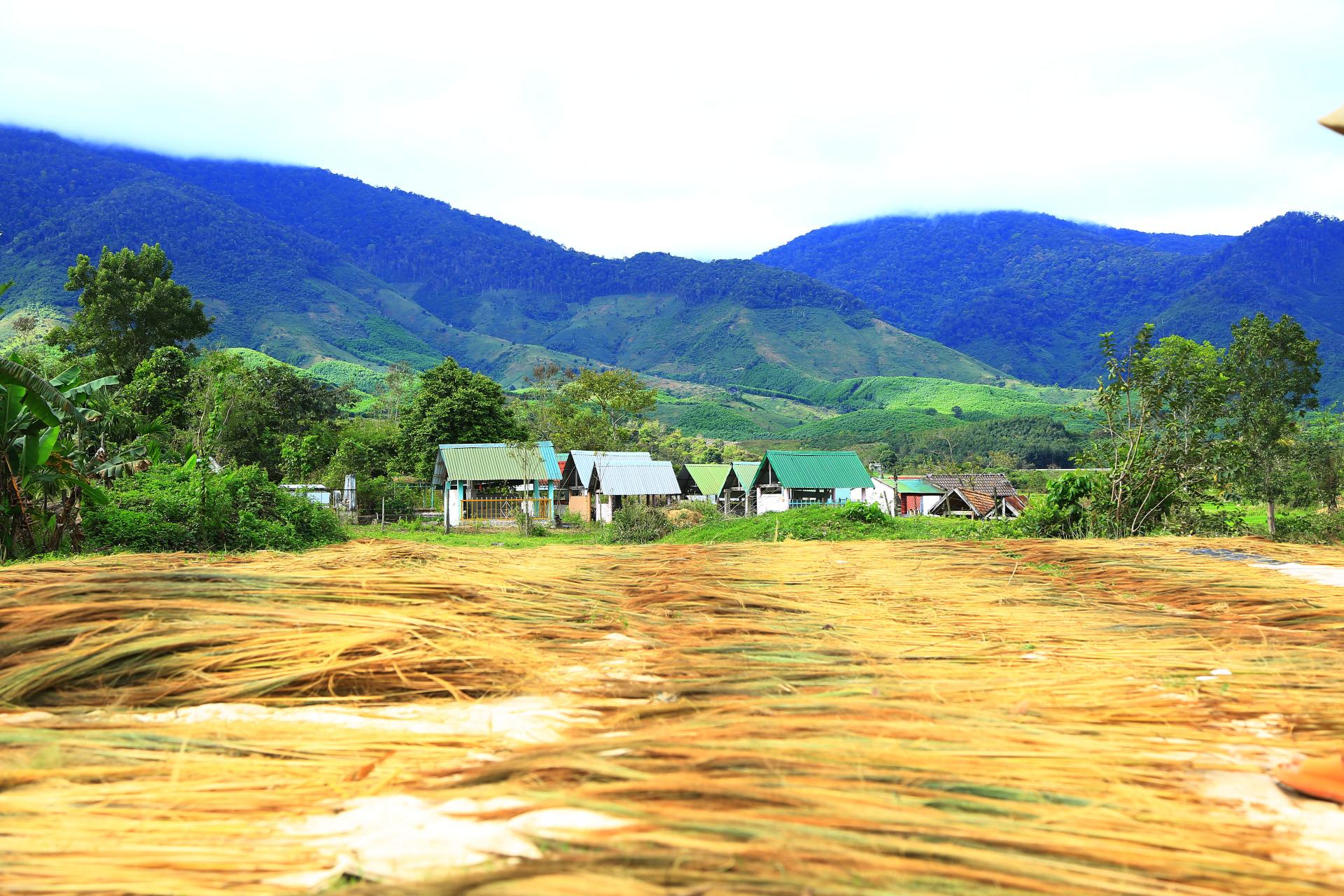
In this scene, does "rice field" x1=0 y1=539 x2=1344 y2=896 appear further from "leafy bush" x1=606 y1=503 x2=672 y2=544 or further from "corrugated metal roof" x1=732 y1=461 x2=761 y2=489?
"corrugated metal roof" x1=732 y1=461 x2=761 y2=489

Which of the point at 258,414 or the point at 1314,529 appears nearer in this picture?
the point at 1314,529

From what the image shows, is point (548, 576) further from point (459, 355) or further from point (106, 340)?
point (459, 355)

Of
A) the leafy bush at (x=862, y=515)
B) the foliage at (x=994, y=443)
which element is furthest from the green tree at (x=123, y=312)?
the foliage at (x=994, y=443)

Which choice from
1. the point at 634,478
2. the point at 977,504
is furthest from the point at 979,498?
the point at 634,478

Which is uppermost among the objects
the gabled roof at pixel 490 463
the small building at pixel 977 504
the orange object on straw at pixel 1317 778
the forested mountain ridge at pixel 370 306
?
the forested mountain ridge at pixel 370 306

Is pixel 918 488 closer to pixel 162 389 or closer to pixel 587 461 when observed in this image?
pixel 587 461

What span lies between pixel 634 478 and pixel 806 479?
6884 mm

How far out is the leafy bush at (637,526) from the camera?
676 inches

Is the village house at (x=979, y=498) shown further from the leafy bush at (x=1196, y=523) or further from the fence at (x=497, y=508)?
the leafy bush at (x=1196, y=523)

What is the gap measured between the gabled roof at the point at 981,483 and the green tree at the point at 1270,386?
12836 mm

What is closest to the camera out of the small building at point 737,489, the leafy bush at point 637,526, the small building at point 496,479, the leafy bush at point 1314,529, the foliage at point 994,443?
the leafy bush at point 1314,529

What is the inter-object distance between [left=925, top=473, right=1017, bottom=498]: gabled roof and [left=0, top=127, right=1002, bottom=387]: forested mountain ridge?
7999 cm

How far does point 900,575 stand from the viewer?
720 centimetres

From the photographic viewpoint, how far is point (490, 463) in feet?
93.7
